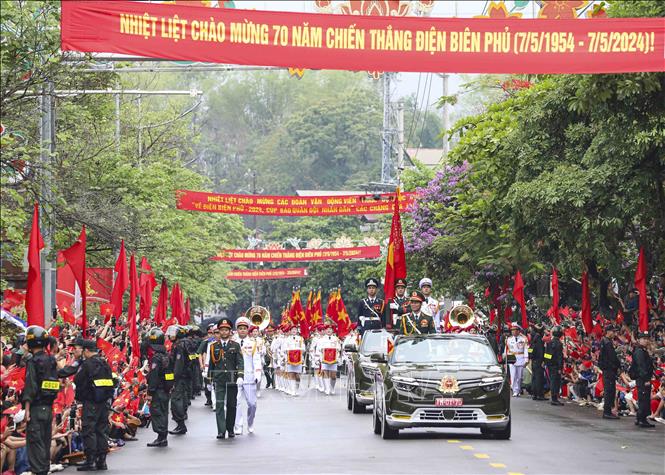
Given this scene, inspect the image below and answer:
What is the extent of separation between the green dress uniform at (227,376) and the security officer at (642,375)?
690 cm

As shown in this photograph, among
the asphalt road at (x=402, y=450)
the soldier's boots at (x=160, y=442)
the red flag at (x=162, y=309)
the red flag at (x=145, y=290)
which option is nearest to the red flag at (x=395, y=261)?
the asphalt road at (x=402, y=450)

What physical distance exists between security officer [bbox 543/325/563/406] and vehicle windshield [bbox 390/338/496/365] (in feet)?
31.3

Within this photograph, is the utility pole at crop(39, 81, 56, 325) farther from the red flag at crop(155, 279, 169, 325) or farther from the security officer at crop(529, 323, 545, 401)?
the security officer at crop(529, 323, 545, 401)

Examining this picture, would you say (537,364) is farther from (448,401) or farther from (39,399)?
(39,399)

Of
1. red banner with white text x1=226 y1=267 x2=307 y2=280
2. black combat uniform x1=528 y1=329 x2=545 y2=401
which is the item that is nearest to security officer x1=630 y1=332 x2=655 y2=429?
black combat uniform x1=528 y1=329 x2=545 y2=401

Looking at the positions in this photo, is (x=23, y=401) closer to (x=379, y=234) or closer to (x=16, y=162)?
(x=16, y=162)

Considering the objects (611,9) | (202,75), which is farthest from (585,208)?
(202,75)

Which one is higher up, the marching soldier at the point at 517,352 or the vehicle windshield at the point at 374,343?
the vehicle windshield at the point at 374,343

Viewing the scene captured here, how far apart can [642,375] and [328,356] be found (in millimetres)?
13713

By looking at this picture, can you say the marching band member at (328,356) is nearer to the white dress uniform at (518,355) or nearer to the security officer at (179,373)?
the white dress uniform at (518,355)

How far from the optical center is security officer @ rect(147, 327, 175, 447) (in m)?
19.9

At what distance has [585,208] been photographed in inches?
930

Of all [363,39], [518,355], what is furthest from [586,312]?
[363,39]

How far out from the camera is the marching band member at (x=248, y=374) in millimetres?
22094
